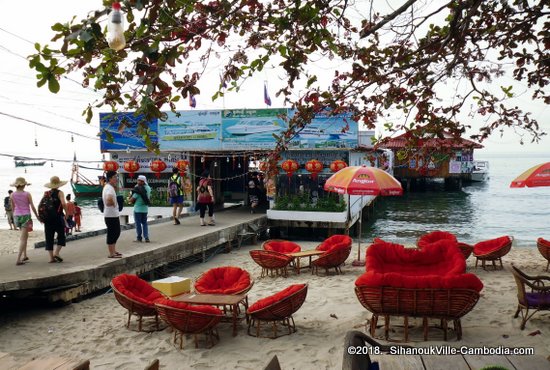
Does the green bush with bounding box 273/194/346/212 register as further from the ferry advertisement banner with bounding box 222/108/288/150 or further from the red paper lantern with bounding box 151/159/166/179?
the red paper lantern with bounding box 151/159/166/179

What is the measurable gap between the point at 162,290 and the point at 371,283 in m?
3.56

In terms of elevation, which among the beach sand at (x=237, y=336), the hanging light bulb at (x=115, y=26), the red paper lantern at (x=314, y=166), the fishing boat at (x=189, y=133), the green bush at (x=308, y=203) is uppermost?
the fishing boat at (x=189, y=133)

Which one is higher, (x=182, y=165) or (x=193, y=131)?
(x=193, y=131)

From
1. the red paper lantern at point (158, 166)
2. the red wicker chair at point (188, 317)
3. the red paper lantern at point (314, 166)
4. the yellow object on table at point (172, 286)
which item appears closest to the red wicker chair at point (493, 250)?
the yellow object on table at point (172, 286)

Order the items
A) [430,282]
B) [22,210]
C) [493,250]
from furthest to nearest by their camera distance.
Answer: [493,250]
[22,210]
[430,282]

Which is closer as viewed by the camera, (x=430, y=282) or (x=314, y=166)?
(x=430, y=282)

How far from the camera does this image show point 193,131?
1897 cm

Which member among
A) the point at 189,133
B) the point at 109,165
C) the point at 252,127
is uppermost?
the point at 252,127

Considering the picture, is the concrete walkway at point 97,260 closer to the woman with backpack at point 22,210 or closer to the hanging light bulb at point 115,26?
the woman with backpack at point 22,210

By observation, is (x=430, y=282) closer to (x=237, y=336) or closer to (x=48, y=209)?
(x=237, y=336)

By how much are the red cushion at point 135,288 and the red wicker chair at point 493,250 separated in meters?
7.48

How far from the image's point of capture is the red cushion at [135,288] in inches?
277

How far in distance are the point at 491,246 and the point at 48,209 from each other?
990 centimetres

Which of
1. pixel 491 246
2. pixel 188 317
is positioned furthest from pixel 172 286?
pixel 491 246
